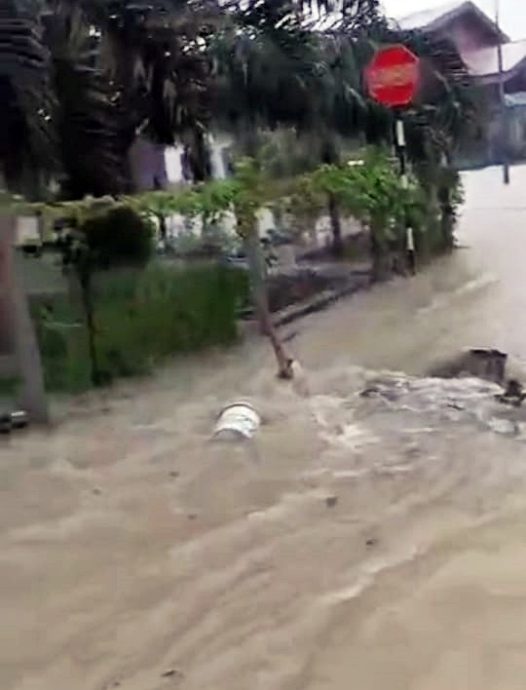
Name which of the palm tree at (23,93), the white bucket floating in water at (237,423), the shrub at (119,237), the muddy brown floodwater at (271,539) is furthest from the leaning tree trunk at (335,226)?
the white bucket floating in water at (237,423)

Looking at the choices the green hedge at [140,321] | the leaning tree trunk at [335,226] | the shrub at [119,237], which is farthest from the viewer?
the leaning tree trunk at [335,226]

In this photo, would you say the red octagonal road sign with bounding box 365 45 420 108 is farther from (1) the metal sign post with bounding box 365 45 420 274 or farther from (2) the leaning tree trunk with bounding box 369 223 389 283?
(2) the leaning tree trunk with bounding box 369 223 389 283

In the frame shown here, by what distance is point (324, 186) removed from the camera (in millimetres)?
11992

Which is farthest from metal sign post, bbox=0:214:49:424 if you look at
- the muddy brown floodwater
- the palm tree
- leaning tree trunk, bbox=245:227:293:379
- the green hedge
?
leaning tree trunk, bbox=245:227:293:379

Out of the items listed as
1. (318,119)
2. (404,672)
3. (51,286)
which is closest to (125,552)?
(404,672)

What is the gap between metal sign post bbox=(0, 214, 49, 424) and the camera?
709 centimetres

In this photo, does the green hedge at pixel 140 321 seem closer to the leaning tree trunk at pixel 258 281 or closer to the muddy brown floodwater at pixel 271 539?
the leaning tree trunk at pixel 258 281

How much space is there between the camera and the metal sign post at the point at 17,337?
7094mm

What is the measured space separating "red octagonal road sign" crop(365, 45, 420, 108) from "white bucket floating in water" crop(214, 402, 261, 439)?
6653 millimetres

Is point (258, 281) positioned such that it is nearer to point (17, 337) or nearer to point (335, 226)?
point (335, 226)

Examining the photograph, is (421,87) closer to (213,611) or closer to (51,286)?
(51,286)

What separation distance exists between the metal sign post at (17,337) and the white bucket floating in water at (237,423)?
3.56 feet

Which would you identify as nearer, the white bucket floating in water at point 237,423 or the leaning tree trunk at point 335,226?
the white bucket floating in water at point 237,423

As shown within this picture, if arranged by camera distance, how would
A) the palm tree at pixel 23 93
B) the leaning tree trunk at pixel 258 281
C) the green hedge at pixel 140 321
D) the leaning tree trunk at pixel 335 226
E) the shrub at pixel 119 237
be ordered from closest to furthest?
the palm tree at pixel 23 93 < the green hedge at pixel 140 321 < the shrub at pixel 119 237 < the leaning tree trunk at pixel 258 281 < the leaning tree trunk at pixel 335 226
